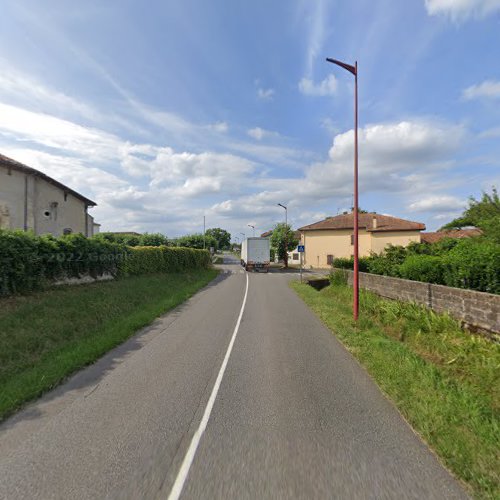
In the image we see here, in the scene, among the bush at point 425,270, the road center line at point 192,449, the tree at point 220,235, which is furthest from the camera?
the tree at point 220,235

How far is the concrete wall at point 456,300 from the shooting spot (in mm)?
6469

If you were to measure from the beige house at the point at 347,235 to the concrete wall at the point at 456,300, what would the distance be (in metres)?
30.5

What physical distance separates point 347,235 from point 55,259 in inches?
1497

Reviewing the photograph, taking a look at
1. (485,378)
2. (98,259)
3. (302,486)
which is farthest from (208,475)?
(98,259)

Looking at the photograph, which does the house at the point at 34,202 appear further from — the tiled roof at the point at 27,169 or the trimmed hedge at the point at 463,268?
the trimmed hedge at the point at 463,268

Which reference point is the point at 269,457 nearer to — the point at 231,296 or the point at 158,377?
the point at 158,377

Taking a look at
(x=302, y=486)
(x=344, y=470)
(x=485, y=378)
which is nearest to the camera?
(x=302, y=486)

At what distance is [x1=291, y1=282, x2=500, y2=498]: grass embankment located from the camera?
297cm

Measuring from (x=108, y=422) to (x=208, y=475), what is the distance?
Result: 5.72ft

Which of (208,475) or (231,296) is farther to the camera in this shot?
(231,296)

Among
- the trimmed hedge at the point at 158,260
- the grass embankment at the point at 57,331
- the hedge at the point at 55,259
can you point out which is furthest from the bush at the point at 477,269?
the trimmed hedge at the point at 158,260

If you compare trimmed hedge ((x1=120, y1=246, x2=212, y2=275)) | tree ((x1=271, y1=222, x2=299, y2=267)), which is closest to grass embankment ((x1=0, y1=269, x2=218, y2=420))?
trimmed hedge ((x1=120, y1=246, x2=212, y2=275))

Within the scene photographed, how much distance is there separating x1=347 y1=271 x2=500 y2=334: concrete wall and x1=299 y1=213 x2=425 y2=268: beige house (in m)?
30.5

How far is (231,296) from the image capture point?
15.9 meters
